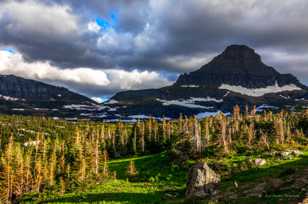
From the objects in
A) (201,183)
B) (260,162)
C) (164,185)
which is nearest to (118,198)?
(201,183)

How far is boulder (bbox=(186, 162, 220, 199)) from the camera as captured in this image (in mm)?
72856

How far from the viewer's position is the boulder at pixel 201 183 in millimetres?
72856

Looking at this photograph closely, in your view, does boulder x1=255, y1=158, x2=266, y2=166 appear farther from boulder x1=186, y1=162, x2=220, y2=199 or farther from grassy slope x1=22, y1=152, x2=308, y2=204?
boulder x1=186, y1=162, x2=220, y2=199

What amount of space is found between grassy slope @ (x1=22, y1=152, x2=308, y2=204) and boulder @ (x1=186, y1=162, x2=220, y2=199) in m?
1.75

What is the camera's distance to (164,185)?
10169 centimetres

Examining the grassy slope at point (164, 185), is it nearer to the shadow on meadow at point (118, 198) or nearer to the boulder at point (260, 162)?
the shadow on meadow at point (118, 198)

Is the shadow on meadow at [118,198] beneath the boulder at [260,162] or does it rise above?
beneath

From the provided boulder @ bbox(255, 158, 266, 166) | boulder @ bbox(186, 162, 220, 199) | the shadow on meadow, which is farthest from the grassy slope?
boulder @ bbox(186, 162, 220, 199)

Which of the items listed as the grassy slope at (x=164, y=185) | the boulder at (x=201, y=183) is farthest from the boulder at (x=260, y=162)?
the boulder at (x=201, y=183)

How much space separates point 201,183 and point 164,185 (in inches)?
1075

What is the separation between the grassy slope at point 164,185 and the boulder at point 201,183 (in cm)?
175

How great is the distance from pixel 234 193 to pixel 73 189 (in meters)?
51.7

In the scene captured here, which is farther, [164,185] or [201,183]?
[164,185]

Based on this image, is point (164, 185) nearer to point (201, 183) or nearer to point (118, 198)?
point (118, 198)
